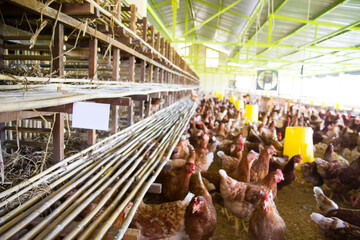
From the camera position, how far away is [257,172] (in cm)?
263

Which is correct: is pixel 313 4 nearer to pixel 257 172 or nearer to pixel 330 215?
pixel 257 172

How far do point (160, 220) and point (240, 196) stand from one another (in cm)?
86

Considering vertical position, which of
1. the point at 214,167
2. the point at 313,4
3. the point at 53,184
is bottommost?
the point at 214,167

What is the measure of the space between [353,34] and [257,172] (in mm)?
7542

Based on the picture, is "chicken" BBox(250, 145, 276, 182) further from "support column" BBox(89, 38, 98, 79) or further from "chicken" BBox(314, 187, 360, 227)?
"support column" BBox(89, 38, 98, 79)

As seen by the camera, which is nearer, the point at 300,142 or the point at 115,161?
the point at 115,161

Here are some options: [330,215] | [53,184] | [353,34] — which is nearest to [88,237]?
[53,184]

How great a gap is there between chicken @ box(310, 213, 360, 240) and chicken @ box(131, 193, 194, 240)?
1.09m

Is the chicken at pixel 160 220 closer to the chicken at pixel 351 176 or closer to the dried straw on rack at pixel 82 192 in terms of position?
the dried straw on rack at pixel 82 192

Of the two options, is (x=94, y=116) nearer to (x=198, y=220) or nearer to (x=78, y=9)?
(x=78, y=9)

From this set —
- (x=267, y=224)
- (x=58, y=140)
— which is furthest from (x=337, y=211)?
(x=58, y=140)

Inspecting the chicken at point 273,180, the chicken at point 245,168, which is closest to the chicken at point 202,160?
the chicken at point 245,168

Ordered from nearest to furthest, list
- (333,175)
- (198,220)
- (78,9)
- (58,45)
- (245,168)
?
(78,9), (58,45), (198,220), (245,168), (333,175)

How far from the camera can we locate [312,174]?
2.90 metres
